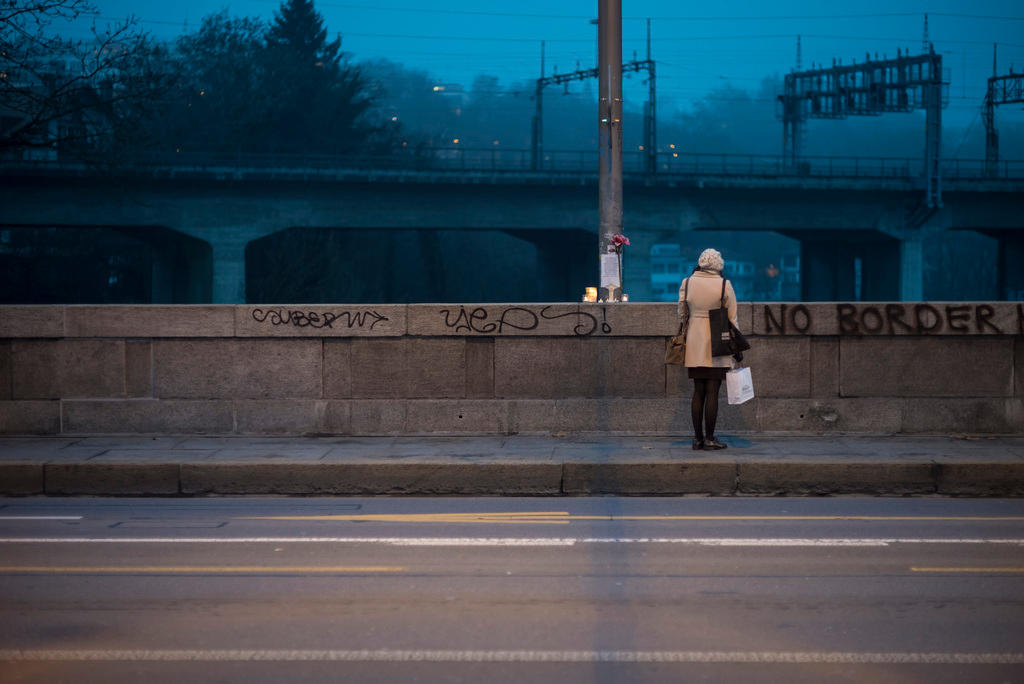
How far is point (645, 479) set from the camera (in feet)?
30.8

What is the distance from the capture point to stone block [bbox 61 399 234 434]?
11.4m

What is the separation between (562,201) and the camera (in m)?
58.9

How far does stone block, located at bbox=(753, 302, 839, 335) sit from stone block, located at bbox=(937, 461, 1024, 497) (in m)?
2.18

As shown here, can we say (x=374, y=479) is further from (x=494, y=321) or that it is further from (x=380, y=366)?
(x=494, y=321)

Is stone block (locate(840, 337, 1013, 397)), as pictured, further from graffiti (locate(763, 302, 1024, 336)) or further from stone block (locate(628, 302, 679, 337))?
stone block (locate(628, 302, 679, 337))

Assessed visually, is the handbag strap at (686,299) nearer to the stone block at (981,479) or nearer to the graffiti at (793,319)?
the graffiti at (793,319)

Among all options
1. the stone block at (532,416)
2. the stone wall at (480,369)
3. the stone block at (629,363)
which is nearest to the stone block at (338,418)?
the stone wall at (480,369)

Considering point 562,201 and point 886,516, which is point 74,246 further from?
point 886,516

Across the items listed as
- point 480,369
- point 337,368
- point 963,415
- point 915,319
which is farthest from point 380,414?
point 963,415

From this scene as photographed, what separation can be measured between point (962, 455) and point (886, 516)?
1838 millimetres

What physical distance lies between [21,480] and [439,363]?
4.01 meters

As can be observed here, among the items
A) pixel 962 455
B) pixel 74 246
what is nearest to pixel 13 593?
pixel 962 455

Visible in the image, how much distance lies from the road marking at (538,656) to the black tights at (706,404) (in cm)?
508

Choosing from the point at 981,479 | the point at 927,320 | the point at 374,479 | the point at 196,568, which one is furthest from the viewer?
the point at 927,320
